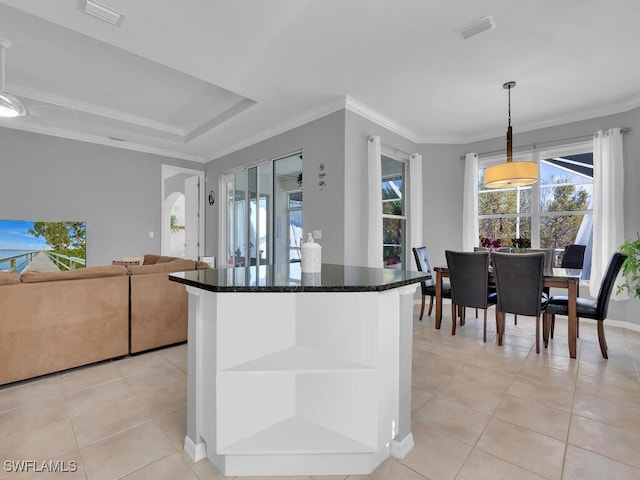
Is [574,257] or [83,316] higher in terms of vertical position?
[574,257]

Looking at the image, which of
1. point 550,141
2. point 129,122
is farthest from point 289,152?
point 550,141

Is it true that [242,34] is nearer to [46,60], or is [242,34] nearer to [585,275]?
[46,60]

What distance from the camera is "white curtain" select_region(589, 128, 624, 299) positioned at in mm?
3760

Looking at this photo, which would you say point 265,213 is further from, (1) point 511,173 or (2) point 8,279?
(1) point 511,173

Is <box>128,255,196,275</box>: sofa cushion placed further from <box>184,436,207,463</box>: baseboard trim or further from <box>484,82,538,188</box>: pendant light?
<box>484,82,538,188</box>: pendant light

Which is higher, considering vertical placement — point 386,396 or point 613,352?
point 386,396

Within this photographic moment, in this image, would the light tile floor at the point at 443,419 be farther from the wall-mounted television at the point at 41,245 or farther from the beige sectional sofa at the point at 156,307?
the wall-mounted television at the point at 41,245

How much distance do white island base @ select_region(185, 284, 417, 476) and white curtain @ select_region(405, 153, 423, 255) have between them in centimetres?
331

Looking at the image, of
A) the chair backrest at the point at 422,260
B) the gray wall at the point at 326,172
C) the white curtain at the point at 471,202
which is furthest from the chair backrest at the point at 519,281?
the white curtain at the point at 471,202

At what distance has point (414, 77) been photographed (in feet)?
10.8

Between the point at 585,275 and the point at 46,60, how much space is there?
22.4 ft

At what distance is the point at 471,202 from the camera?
490 cm

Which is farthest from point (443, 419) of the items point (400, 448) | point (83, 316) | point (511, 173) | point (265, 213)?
point (265, 213)

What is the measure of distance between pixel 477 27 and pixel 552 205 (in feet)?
10.3
